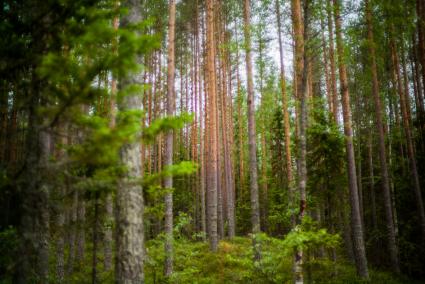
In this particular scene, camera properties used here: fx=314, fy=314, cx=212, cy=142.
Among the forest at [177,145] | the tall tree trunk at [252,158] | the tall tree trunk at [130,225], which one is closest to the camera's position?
the forest at [177,145]

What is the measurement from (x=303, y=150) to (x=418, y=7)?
995 cm

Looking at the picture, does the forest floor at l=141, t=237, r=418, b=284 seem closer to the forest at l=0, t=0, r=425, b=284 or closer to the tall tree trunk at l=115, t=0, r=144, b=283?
the forest at l=0, t=0, r=425, b=284

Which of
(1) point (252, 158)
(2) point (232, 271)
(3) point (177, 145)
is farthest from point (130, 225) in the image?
(3) point (177, 145)

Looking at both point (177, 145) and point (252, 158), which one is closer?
point (252, 158)

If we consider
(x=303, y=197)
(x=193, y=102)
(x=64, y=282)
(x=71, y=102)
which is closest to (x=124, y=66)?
(x=71, y=102)

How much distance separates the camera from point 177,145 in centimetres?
3148

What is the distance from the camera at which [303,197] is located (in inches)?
273

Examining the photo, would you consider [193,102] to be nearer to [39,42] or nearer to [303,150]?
[303,150]

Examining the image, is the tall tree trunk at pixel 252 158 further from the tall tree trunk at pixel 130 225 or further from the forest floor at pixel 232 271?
the tall tree trunk at pixel 130 225

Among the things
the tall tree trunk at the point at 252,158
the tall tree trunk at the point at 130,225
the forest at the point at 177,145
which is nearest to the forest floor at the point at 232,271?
the forest at the point at 177,145

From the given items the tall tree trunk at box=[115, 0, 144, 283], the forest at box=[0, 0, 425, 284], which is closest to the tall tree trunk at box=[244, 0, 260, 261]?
the forest at box=[0, 0, 425, 284]

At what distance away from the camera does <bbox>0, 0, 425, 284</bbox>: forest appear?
3.96 m

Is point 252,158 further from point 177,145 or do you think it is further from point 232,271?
point 177,145

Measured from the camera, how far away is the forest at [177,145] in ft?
13.0
